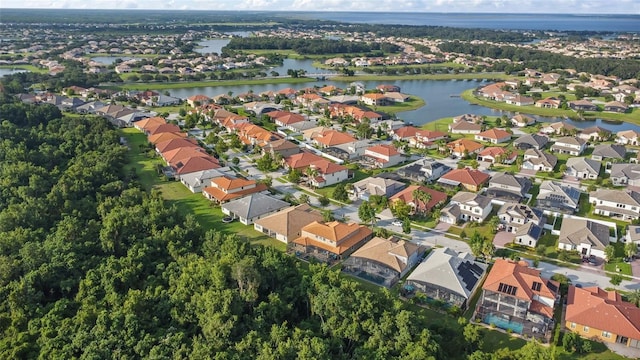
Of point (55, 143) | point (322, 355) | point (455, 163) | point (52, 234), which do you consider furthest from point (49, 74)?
point (322, 355)

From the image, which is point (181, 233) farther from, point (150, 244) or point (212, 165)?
point (212, 165)

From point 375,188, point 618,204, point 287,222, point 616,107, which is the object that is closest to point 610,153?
point 618,204

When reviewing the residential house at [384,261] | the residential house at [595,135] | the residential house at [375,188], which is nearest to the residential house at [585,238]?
the residential house at [384,261]

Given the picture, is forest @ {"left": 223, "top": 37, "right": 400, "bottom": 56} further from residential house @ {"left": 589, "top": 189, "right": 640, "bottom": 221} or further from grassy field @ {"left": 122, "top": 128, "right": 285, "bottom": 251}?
residential house @ {"left": 589, "top": 189, "right": 640, "bottom": 221}

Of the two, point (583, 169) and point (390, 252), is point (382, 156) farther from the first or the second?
point (390, 252)

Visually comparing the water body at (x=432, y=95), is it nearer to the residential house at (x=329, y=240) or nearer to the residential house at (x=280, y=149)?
the residential house at (x=280, y=149)

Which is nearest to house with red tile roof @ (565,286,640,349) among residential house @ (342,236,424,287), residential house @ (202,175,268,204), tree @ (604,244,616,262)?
tree @ (604,244,616,262)
